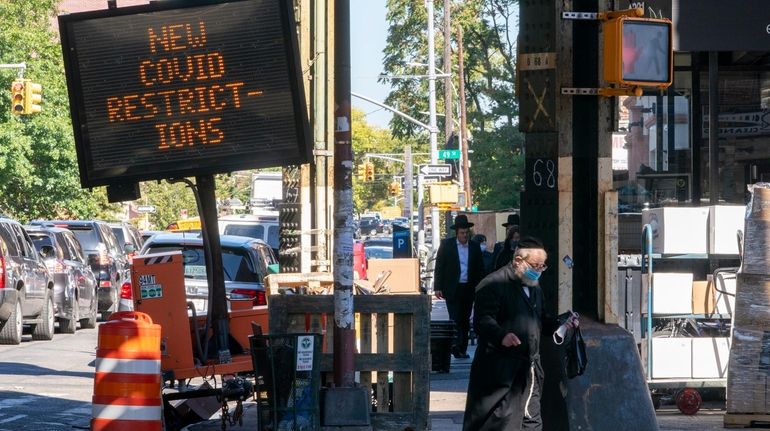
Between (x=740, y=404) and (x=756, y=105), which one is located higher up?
(x=756, y=105)

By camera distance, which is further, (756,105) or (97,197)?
(97,197)

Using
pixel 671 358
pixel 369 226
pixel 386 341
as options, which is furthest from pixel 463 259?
pixel 369 226

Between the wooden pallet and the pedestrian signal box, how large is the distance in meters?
3.74

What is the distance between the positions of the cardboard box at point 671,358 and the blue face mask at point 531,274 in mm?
3977

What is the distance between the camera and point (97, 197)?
48906mm

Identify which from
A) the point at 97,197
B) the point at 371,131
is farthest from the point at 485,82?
the point at 371,131

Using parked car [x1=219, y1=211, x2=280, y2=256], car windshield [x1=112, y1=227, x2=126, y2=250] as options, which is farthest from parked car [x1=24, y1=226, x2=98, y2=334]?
car windshield [x1=112, y1=227, x2=126, y2=250]

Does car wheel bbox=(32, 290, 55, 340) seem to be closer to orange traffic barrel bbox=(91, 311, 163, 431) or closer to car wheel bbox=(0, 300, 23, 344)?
car wheel bbox=(0, 300, 23, 344)

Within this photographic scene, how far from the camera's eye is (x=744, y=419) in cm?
1212

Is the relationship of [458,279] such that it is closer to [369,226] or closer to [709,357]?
[709,357]

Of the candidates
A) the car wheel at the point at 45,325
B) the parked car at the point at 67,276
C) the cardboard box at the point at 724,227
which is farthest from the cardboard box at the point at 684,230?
the car wheel at the point at 45,325

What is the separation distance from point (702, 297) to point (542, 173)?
3864mm

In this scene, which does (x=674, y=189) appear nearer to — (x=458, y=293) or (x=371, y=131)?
(x=458, y=293)

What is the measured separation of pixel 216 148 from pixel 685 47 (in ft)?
22.2
